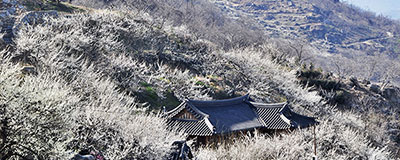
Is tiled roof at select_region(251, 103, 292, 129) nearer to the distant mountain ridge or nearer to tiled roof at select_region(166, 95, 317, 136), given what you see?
tiled roof at select_region(166, 95, 317, 136)

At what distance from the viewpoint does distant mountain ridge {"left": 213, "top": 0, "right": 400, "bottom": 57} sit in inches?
4752

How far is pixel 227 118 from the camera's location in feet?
71.3

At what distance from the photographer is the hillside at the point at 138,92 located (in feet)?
31.2

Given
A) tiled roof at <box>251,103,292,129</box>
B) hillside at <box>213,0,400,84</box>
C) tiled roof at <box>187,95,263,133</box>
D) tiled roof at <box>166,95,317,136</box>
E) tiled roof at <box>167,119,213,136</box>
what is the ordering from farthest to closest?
hillside at <box>213,0,400,84</box> < tiled roof at <box>251,103,292,129</box> < tiled roof at <box>187,95,263,133</box> < tiled roof at <box>166,95,317,136</box> < tiled roof at <box>167,119,213,136</box>

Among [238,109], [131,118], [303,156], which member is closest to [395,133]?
[238,109]

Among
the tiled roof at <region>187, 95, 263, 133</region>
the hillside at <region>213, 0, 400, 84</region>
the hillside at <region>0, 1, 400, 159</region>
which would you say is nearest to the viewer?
the hillside at <region>0, 1, 400, 159</region>

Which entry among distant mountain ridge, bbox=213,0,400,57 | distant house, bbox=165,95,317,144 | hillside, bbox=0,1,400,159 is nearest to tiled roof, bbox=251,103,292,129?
distant house, bbox=165,95,317,144

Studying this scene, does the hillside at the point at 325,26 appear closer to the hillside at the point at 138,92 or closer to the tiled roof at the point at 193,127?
the hillside at the point at 138,92

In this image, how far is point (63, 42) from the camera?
23.7 metres

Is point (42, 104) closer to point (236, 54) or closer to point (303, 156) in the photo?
point (303, 156)

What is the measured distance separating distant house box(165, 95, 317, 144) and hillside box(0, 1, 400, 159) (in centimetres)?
92

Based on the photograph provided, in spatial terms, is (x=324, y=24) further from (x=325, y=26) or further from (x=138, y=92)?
(x=138, y=92)

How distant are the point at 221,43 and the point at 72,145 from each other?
163ft

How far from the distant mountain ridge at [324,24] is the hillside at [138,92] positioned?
6676 cm
